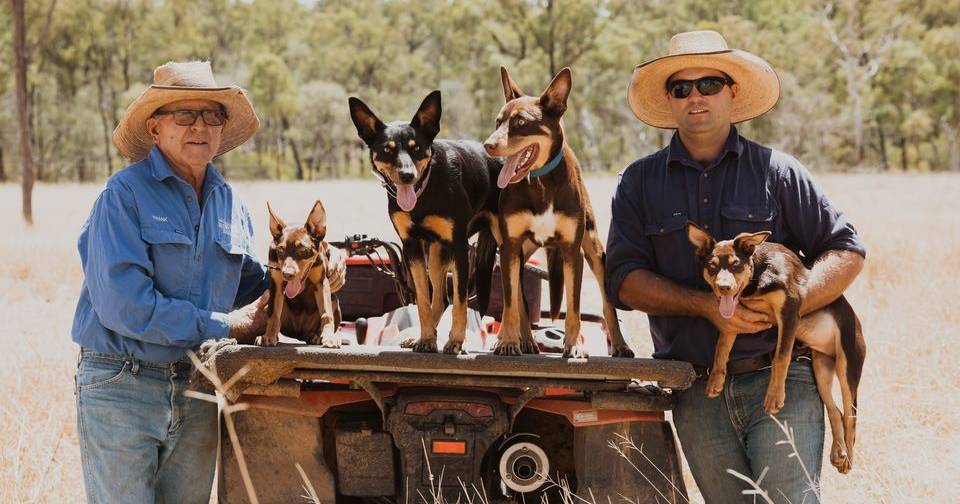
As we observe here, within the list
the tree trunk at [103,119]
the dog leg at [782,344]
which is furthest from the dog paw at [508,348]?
the tree trunk at [103,119]

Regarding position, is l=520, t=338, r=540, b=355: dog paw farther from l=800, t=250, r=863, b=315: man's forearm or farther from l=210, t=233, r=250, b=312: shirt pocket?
l=210, t=233, r=250, b=312: shirt pocket

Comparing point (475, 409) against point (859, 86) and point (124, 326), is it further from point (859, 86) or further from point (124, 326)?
point (859, 86)

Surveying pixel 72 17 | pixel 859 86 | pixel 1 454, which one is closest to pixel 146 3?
pixel 72 17

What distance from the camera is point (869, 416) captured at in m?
5.34

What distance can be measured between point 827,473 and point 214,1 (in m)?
58.4

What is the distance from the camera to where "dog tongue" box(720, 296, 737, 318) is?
3.38 meters

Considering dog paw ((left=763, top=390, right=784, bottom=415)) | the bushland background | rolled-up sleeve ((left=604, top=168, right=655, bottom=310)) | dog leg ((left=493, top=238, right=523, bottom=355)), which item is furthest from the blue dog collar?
the bushland background

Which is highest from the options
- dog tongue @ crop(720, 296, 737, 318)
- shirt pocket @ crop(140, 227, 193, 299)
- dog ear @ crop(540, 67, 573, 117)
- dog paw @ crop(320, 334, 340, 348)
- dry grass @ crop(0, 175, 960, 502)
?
dog ear @ crop(540, 67, 573, 117)

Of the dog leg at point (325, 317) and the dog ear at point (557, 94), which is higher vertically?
the dog ear at point (557, 94)

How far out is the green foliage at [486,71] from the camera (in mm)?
48719

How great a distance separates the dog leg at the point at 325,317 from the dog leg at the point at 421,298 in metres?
0.33

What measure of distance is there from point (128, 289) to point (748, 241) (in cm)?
227

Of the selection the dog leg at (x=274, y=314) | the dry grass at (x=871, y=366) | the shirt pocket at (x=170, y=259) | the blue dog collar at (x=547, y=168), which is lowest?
the dry grass at (x=871, y=366)

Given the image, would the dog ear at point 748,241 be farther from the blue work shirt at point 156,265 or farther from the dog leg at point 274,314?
the blue work shirt at point 156,265
